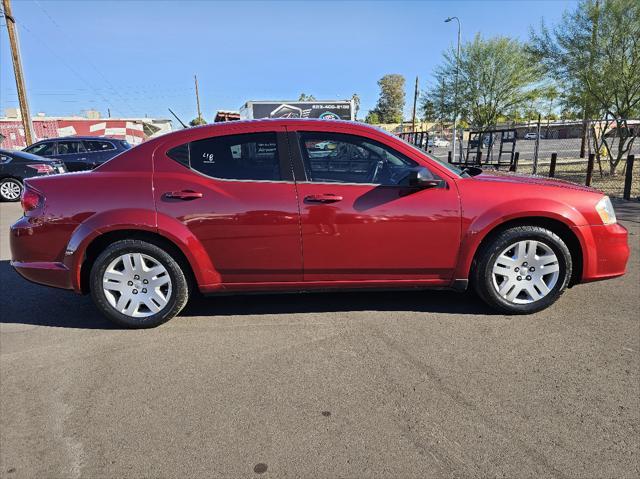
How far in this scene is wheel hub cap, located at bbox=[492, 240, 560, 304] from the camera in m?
3.57

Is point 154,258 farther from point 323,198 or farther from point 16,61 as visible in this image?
point 16,61

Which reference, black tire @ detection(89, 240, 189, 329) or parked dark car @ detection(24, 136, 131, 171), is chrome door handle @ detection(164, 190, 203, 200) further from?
parked dark car @ detection(24, 136, 131, 171)

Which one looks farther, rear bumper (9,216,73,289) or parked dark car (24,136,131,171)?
parked dark car (24,136,131,171)

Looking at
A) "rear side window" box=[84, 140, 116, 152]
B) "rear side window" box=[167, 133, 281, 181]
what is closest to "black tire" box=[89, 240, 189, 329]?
"rear side window" box=[167, 133, 281, 181]

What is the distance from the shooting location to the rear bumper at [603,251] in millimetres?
3549

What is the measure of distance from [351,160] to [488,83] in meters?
24.6

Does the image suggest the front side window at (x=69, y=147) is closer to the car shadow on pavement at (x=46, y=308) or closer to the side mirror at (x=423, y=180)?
the car shadow on pavement at (x=46, y=308)

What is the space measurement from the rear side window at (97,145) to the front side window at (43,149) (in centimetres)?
97

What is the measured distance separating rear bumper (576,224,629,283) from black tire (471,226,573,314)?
16 centimetres

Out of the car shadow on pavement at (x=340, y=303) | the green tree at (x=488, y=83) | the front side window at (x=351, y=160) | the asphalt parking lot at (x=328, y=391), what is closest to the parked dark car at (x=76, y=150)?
the asphalt parking lot at (x=328, y=391)

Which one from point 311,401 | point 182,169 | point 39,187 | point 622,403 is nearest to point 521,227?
point 622,403

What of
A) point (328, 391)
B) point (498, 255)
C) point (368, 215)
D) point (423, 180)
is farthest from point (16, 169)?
point (498, 255)

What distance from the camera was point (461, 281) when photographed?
3578 millimetres

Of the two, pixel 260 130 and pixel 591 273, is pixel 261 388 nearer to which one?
pixel 260 130
